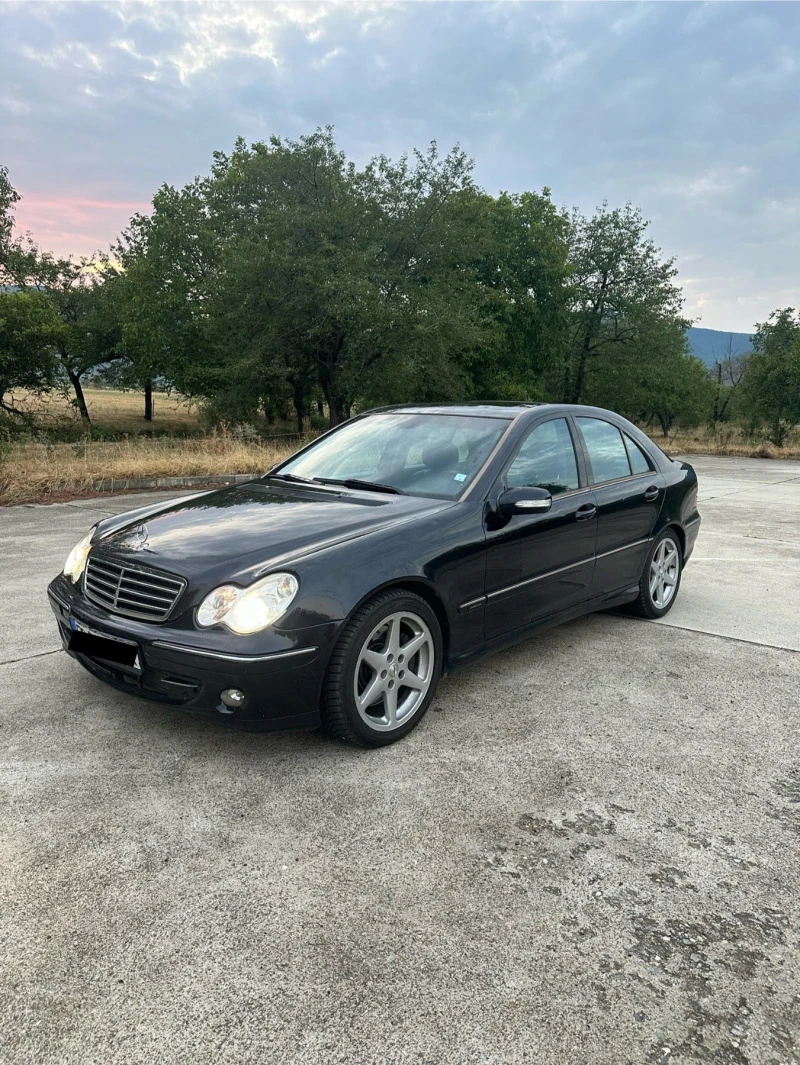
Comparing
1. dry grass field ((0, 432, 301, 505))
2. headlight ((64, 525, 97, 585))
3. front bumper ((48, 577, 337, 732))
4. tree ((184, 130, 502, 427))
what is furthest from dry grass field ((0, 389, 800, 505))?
front bumper ((48, 577, 337, 732))

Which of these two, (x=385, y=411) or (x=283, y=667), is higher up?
(x=385, y=411)

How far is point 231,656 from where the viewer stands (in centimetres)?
265

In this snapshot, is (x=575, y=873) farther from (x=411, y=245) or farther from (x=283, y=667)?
(x=411, y=245)


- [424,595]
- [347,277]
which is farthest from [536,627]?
[347,277]

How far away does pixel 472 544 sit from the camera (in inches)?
132

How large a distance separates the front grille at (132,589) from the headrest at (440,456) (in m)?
1.56

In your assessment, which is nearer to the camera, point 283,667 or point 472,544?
point 283,667

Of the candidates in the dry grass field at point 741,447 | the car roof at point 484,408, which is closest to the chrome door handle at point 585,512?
the car roof at point 484,408

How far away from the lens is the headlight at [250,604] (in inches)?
107

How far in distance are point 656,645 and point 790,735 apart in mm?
1220

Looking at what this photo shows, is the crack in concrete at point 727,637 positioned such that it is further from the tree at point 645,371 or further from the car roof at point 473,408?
the tree at point 645,371

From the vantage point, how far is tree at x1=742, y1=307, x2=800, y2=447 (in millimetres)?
30500

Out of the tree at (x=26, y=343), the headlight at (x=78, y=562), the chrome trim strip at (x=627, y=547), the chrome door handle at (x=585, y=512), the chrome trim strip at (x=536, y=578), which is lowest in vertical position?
the chrome trim strip at (x=536, y=578)

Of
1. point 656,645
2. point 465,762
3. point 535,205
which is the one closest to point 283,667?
point 465,762
